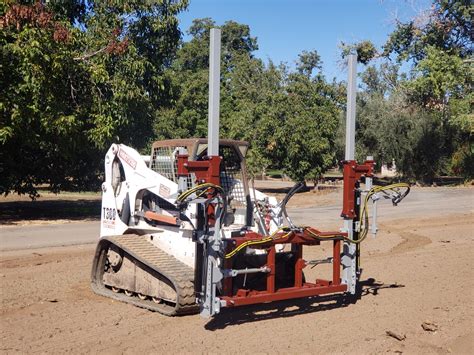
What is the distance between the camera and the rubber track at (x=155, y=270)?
275 inches

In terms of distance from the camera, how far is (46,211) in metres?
23.3

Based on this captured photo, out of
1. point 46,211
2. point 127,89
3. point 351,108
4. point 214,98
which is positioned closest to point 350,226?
point 351,108

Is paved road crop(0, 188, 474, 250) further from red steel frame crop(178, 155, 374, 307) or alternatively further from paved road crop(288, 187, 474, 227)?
red steel frame crop(178, 155, 374, 307)

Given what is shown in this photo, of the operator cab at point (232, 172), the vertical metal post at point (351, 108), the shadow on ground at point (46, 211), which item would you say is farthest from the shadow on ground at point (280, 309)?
the shadow on ground at point (46, 211)

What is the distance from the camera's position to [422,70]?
73.5 ft

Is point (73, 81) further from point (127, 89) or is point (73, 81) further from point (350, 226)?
point (350, 226)

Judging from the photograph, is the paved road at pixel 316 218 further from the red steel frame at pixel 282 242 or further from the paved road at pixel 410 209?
the red steel frame at pixel 282 242

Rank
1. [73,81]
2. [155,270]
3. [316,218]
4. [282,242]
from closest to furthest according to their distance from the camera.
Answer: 1. [282,242]
2. [155,270]
3. [73,81]
4. [316,218]

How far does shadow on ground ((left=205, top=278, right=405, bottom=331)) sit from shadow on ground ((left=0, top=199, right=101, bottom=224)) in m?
13.5

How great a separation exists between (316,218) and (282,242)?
14379 mm

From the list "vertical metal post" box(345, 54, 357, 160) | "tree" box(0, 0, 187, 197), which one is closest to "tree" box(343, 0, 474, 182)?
"tree" box(0, 0, 187, 197)

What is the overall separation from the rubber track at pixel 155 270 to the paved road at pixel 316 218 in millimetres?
5828

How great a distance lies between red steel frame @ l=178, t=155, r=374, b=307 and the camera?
21.0 ft

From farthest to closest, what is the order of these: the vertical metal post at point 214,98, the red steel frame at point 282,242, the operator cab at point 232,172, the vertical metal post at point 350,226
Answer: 1. the operator cab at point 232,172
2. the vertical metal post at point 350,226
3. the red steel frame at point 282,242
4. the vertical metal post at point 214,98
